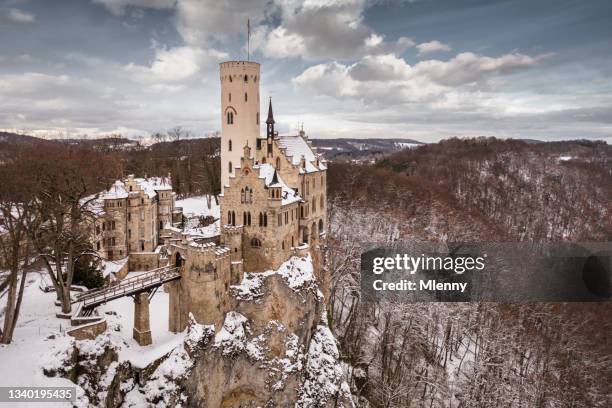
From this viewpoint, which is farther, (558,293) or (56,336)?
(558,293)

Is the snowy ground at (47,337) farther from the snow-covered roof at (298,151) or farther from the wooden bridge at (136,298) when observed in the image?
the snow-covered roof at (298,151)

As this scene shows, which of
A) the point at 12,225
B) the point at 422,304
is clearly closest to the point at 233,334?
the point at 12,225

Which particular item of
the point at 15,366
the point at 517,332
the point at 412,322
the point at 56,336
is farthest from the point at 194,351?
the point at 517,332

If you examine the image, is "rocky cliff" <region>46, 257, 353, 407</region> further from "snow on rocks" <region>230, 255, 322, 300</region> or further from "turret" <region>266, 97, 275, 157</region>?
"turret" <region>266, 97, 275, 157</region>

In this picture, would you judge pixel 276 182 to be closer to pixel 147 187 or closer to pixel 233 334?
pixel 233 334

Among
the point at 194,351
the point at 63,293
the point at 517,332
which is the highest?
the point at 63,293

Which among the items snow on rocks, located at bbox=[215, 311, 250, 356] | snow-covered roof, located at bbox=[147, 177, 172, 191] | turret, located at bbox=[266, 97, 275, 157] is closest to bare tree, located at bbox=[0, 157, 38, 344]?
snow on rocks, located at bbox=[215, 311, 250, 356]

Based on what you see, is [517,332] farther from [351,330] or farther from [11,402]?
[11,402]

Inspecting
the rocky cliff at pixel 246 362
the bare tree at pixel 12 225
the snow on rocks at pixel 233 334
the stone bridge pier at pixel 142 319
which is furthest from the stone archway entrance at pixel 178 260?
the bare tree at pixel 12 225
